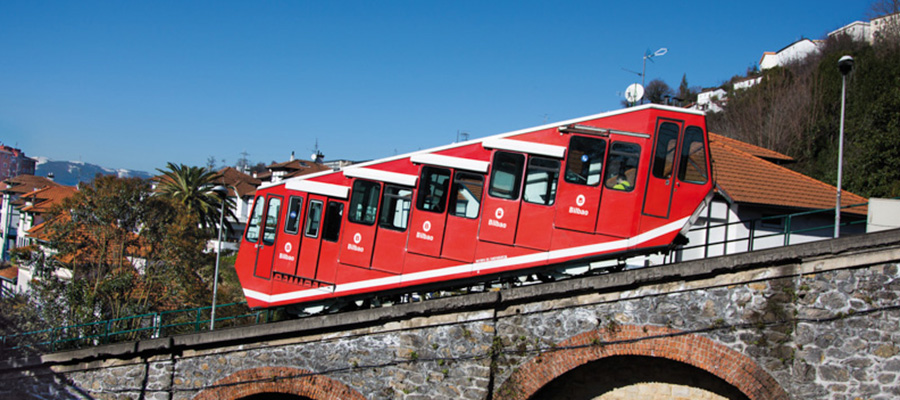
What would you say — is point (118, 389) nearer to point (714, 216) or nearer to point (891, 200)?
point (891, 200)

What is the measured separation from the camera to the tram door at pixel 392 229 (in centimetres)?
1218

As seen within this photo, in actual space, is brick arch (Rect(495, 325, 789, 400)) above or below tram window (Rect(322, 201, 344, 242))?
below

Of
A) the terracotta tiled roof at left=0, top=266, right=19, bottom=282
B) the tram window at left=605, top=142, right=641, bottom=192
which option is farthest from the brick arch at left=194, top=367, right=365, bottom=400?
the terracotta tiled roof at left=0, top=266, right=19, bottom=282

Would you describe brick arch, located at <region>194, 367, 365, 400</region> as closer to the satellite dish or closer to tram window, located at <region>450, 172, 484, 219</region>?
tram window, located at <region>450, 172, 484, 219</region>

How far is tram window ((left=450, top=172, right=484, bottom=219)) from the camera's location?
461 inches

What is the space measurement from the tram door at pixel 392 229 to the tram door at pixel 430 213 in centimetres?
22

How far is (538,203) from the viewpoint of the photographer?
37.0ft

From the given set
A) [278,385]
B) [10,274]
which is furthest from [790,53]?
[10,274]

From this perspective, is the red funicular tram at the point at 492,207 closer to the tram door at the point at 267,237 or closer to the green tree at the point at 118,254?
the tram door at the point at 267,237

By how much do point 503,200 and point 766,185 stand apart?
11897 millimetres

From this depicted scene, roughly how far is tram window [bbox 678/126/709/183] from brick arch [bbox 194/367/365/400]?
7254mm

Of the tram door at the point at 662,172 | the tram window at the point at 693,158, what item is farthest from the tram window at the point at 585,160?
the tram window at the point at 693,158

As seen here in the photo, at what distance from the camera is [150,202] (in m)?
27.1

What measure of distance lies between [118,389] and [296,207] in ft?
18.9
